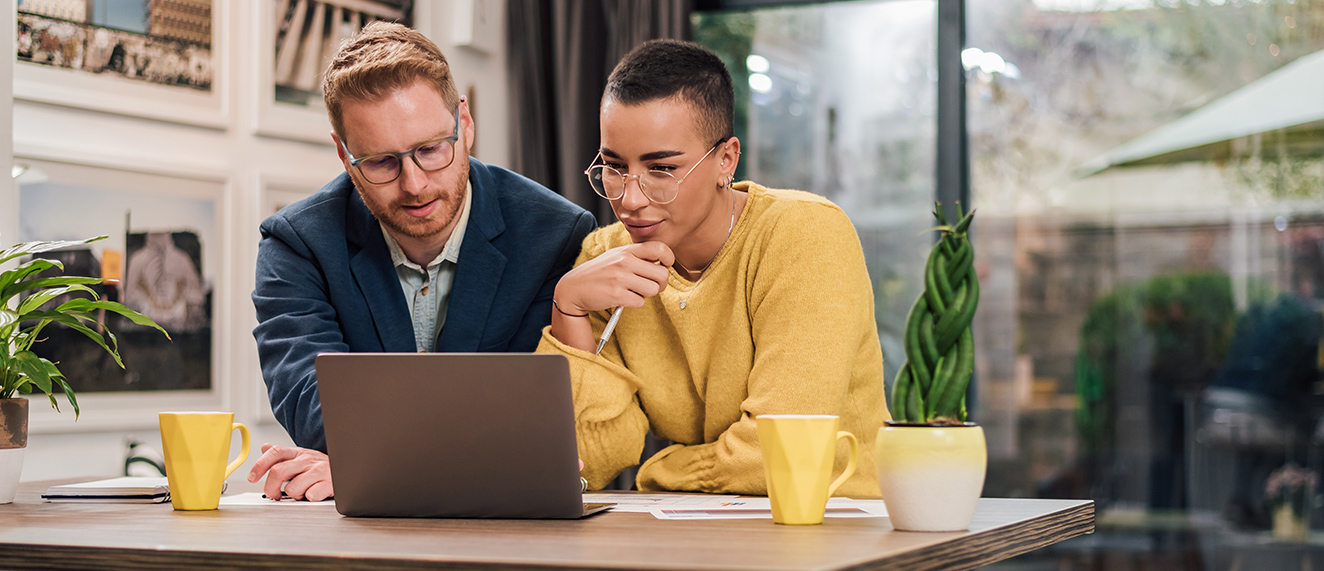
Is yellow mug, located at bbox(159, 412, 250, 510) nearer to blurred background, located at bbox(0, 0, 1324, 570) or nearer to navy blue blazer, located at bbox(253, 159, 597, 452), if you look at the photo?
navy blue blazer, located at bbox(253, 159, 597, 452)

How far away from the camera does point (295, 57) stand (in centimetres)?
289

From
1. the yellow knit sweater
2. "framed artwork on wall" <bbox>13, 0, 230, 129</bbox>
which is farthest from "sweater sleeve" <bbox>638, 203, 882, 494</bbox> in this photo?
"framed artwork on wall" <bbox>13, 0, 230, 129</bbox>

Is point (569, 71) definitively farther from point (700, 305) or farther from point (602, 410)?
point (602, 410)

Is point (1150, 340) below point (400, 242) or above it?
below

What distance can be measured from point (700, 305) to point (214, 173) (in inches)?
59.4

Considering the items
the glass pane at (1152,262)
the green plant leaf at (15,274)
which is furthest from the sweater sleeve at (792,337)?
the glass pane at (1152,262)

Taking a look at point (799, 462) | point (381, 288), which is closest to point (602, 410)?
point (381, 288)

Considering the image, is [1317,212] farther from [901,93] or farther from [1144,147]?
[901,93]

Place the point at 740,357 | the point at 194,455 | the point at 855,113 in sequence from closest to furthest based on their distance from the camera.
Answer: the point at 194,455 → the point at 740,357 → the point at 855,113

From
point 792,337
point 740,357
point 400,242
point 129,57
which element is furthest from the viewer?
point 129,57

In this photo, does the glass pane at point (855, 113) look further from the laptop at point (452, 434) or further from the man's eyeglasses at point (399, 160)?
the laptop at point (452, 434)

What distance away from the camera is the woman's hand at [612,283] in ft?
4.87

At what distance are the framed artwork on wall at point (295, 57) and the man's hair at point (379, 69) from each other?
110 centimetres

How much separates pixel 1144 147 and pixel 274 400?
2732mm
